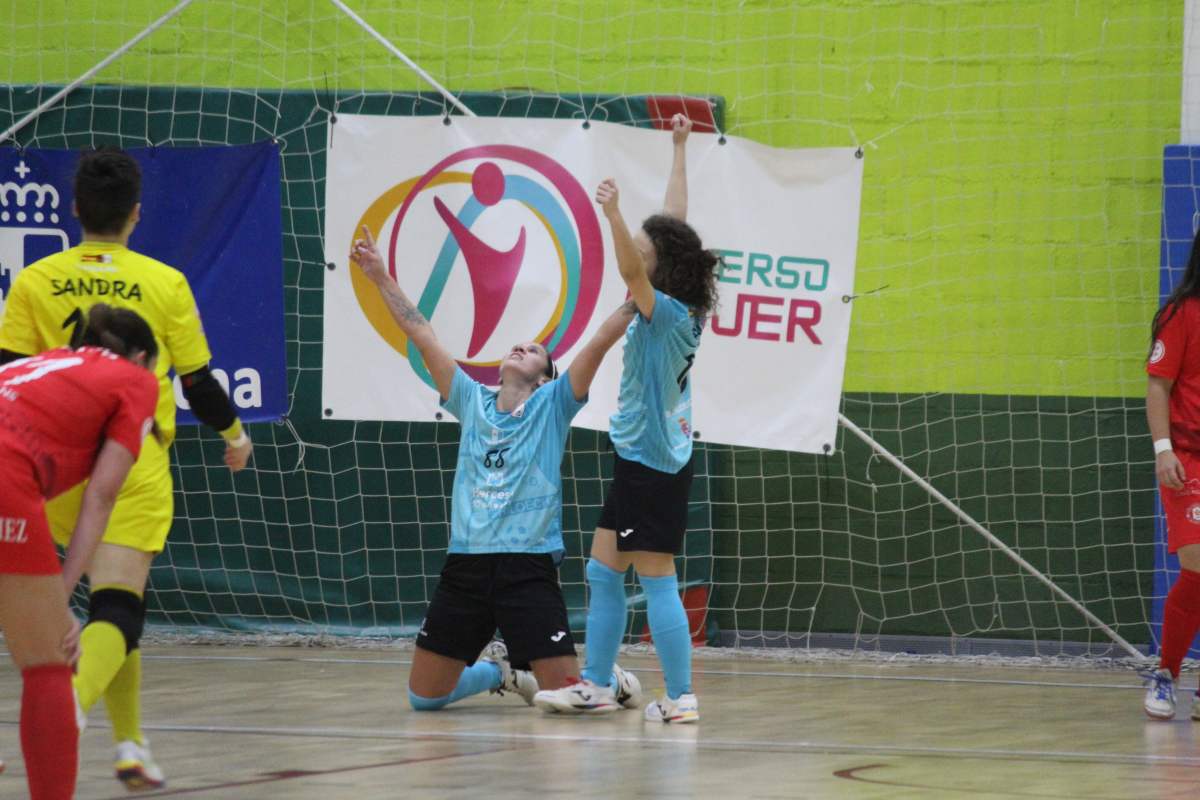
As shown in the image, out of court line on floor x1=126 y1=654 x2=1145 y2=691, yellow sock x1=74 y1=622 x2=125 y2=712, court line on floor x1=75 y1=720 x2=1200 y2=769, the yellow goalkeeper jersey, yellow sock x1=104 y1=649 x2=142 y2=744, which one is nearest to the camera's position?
yellow sock x1=74 y1=622 x2=125 y2=712

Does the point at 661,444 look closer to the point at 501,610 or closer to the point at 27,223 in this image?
the point at 501,610

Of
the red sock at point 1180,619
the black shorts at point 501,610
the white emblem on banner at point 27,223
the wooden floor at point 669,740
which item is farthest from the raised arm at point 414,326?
the white emblem on banner at point 27,223

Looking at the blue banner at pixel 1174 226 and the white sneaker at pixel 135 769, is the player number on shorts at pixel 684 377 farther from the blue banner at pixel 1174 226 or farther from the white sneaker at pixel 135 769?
the blue banner at pixel 1174 226

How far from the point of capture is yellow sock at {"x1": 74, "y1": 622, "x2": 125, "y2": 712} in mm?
3754

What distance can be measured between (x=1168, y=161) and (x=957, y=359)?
1255mm

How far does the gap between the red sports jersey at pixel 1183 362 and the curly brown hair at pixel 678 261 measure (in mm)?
1558

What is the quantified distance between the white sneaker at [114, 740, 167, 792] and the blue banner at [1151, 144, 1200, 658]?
475cm

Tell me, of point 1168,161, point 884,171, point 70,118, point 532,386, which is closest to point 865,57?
point 884,171

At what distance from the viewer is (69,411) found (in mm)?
3307

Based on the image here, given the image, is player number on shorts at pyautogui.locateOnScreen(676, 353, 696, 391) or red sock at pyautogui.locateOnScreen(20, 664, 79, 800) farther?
player number on shorts at pyautogui.locateOnScreen(676, 353, 696, 391)

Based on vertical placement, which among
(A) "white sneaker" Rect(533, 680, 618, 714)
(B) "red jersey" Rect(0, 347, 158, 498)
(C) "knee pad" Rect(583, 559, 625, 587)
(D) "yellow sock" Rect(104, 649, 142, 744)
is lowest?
(A) "white sneaker" Rect(533, 680, 618, 714)

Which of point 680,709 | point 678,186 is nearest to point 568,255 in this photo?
point 678,186

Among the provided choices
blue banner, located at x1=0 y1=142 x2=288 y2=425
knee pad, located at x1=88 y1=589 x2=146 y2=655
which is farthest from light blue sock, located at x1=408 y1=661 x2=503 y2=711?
blue banner, located at x1=0 y1=142 x2=288 y2=425

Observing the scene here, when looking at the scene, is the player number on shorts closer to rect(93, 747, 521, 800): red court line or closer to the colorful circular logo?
rect(93, 747, 521, 800): red court line
